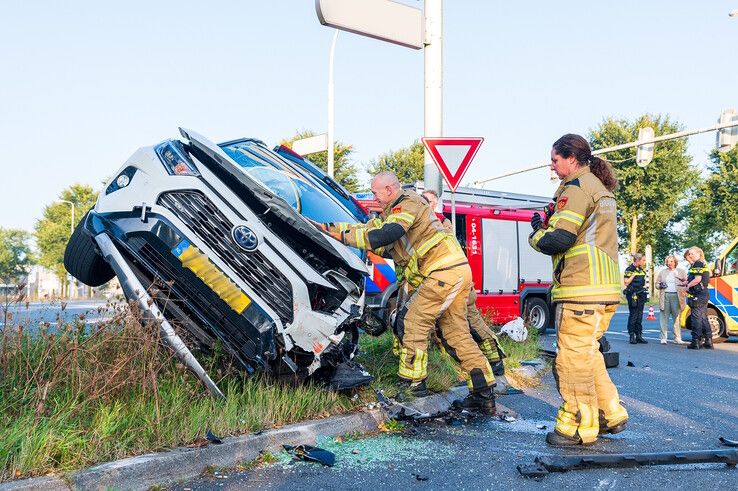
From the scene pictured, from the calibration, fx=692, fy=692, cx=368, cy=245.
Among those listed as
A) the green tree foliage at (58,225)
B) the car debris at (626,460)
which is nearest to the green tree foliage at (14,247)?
the green tree foliage at (58,225)

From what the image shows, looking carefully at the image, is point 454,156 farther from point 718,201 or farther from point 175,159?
point 718,201

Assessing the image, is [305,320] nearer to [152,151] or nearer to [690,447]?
[152,151]

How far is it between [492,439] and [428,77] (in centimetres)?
486

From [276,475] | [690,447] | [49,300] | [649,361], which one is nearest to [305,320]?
[276,475]

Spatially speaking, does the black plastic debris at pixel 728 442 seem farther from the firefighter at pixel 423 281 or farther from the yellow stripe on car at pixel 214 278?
the yellow stripe on car at pixel 214 278

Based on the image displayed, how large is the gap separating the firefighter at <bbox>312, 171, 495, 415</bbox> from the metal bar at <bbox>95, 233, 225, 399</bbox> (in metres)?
1.32

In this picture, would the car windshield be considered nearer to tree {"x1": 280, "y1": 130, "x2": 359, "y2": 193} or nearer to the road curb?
the road curb

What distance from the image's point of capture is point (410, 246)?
5246mm

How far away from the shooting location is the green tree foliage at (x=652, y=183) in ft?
109

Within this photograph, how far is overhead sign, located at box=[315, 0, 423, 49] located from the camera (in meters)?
7.19

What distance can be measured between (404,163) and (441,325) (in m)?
33.8

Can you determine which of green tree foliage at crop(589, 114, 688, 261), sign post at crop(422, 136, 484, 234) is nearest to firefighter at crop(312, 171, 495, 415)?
sign post at crop(422, 136, 484, 234)

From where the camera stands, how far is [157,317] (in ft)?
13.7

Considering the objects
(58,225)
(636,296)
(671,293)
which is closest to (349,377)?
(636,296)
